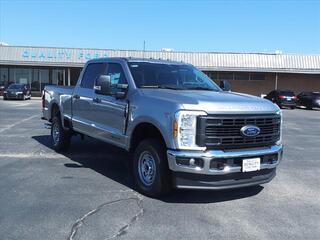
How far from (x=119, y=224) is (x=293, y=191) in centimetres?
321

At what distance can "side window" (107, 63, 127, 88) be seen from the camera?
7.47 m

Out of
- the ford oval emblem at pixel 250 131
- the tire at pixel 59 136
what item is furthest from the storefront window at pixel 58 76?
the ford oval emblem at pixel 250 131

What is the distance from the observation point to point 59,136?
9.98m

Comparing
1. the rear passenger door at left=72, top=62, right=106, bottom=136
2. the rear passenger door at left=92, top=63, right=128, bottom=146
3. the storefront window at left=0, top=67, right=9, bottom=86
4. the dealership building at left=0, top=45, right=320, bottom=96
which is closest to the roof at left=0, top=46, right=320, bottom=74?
the dealership building at left=0, top=45, right=320, bottom=96

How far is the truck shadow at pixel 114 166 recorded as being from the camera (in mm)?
6549

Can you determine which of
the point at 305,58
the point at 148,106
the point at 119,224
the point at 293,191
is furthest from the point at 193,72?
the point at 305,58

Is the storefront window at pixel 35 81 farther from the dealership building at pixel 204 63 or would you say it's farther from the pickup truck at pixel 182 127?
the pickup truck at pixel 182 127

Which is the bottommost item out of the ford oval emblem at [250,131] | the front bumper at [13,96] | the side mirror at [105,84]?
the front bumper at [13,96]

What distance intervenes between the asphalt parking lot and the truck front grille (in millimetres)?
876

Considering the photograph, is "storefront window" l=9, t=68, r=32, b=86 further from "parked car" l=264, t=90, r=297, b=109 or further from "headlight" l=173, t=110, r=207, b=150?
"headlight" l=173, t=110, r=207, b=150

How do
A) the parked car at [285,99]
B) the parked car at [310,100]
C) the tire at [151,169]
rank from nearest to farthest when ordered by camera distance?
1. the tire at [151,169]
2. the parked car at [285,99]
3. the parked car at [310,100]

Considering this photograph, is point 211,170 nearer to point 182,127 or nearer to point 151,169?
point 182,127

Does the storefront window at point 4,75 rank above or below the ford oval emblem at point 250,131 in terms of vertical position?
above

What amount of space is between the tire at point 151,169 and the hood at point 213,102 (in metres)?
0.71
